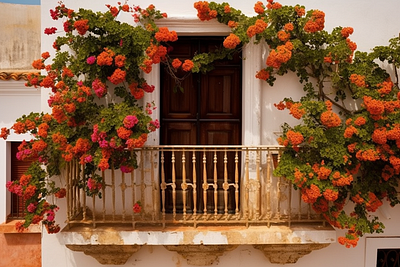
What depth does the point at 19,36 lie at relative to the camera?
267 inches

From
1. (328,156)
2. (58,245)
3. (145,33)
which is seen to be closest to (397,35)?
(328,156)

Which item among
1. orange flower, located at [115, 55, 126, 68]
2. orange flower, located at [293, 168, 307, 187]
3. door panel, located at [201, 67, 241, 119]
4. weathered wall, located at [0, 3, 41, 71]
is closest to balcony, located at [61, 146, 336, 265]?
orange flower, located at [293, 168, 307, 187]

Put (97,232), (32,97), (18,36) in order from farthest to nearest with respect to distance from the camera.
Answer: (18,36), (32,97), (97,232)

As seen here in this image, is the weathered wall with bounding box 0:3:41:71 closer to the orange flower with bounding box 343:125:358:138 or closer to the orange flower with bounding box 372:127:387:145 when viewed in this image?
the orange flower with bounding box 343:125:358:138

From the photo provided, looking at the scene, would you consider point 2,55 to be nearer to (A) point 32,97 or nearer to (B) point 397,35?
(A) point 32,97


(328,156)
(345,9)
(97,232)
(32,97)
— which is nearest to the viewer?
(328,156)

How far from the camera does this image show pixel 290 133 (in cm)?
392

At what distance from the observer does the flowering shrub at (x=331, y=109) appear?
3.92 metres

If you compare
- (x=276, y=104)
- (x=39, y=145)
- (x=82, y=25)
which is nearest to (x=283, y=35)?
(x=276, y=104)

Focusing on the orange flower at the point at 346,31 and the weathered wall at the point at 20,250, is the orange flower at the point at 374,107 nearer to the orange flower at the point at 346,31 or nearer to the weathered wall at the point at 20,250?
the orange flower at the point at 346,31

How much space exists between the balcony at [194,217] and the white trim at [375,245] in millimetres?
728

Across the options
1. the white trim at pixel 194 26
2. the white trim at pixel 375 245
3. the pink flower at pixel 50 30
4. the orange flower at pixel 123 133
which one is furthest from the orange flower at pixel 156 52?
the white trim at pixel 375 245

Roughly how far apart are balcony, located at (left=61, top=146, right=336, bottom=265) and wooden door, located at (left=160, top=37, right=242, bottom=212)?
245 millimetres

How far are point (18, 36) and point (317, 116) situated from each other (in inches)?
216
